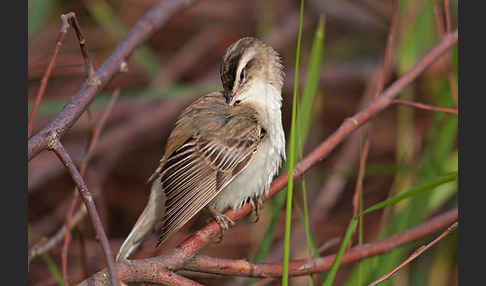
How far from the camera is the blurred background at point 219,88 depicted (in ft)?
11.6

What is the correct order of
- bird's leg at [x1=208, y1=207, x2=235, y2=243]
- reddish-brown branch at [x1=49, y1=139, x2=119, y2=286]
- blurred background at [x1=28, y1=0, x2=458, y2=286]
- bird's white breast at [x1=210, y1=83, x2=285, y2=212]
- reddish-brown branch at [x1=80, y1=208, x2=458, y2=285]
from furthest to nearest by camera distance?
blurred background at [x1=28, y1=0, x2=458, y2=286] → bird's white breast at [x1=210, y1=83, x2=285, y2=212] → bird's leg at [x1=208, y1=207, x2=235, y2=243] → reddish-brown branch at [x1=80, y1=208, x2=458, y2=285] → reddish-brown branch at [x1=49, y1=139, x2=119, y2=286]

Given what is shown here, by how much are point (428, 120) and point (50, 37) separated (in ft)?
9.09

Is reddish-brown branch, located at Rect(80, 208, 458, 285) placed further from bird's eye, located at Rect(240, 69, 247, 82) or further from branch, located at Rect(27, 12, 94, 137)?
bird's eye, located at Rect(240, 69, 247, 82)

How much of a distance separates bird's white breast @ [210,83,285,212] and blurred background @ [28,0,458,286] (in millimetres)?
1170

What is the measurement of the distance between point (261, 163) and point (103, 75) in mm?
632

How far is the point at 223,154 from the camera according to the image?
212cm

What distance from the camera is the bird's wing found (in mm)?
2055

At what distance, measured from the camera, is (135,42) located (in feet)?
6.80

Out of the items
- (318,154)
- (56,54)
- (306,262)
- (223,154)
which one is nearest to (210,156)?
(223,154)

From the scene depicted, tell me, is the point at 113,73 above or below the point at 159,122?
below

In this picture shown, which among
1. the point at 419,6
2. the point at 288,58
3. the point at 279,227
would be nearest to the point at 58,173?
the point at 279,227

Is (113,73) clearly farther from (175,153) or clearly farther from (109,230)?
(109,230)

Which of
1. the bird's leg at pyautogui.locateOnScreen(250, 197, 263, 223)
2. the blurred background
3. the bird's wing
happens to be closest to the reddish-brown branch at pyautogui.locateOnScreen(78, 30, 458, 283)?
the bird's leg at pyautogui.locateOnScreen(250, 197, 263, 223)

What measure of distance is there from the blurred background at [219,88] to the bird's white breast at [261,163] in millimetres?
1170
